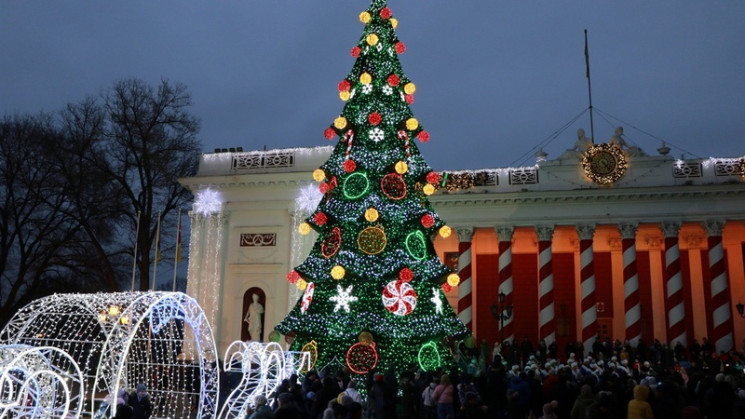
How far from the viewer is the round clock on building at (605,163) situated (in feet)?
95.0

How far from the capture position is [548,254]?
2961 cm

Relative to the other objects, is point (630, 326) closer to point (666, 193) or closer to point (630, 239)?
point (630, 239)

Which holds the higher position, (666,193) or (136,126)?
(136,126)

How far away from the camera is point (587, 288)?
28781 millimetres

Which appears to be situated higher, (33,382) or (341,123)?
(341,123)

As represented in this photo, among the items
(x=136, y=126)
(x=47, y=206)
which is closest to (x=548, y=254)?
(x=136, y=126)

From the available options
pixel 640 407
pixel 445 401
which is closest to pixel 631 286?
pixel 445 401

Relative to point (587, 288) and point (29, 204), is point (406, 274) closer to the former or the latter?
point (587, 288)

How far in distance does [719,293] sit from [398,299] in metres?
16.7

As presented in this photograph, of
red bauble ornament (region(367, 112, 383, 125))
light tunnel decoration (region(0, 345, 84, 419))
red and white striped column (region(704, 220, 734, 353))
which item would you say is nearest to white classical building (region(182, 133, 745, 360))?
red and white striped column (region(704, 220, 734, 353))

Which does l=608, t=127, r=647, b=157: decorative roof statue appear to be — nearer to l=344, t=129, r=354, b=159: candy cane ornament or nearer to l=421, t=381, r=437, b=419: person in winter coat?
l=344, t=129, r=354, b=159: candy cane ornament

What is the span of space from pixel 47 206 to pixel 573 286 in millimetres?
A: 26333

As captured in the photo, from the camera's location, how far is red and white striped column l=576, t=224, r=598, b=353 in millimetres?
28392

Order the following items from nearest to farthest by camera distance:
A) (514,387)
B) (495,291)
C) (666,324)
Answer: (514,387), (666,324), (495,291)
